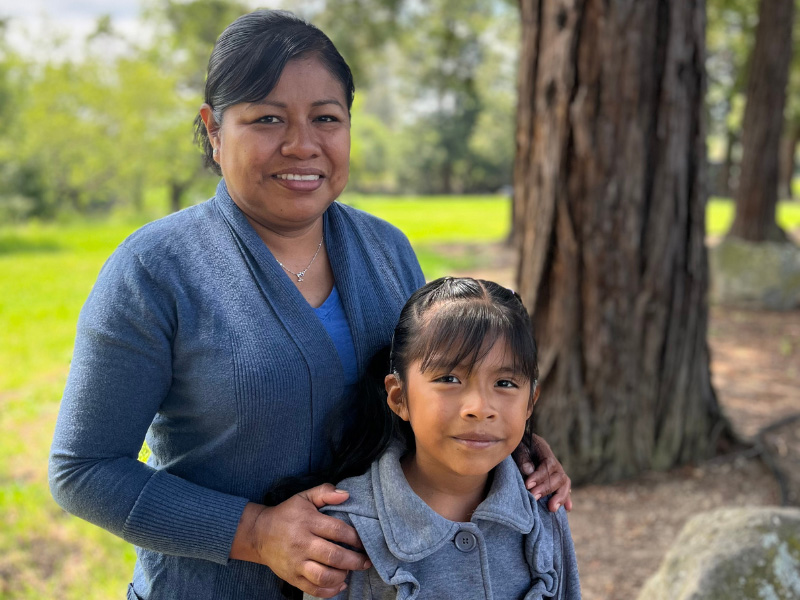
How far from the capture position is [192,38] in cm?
1212

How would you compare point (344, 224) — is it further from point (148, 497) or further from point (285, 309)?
point (148, 497)

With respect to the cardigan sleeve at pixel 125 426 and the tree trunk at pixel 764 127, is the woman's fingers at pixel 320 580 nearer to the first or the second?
the cardigan sleeve at pixel 125 426

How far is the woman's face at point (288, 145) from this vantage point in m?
1.47

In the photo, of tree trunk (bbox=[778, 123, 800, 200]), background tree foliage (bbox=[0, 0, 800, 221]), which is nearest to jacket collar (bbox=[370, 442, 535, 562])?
background tree foliage (bbox=[0, 0, 800, 221])

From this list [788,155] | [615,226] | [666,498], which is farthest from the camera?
[788,155]

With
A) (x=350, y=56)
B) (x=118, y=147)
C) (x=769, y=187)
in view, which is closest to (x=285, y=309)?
(x=769, y=187)

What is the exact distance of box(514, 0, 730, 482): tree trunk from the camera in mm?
3422

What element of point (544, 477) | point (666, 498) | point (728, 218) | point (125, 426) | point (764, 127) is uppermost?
point (764, 127)

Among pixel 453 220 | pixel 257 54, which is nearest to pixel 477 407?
pixel 257 54

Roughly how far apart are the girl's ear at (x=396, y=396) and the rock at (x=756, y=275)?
8036 mm

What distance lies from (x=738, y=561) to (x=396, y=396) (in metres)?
1.54

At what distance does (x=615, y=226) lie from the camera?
140 inches

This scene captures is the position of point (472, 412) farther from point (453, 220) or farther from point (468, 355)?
point (453, 220)

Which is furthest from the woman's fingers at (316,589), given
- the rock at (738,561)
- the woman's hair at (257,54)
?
the rock at (738,561)
